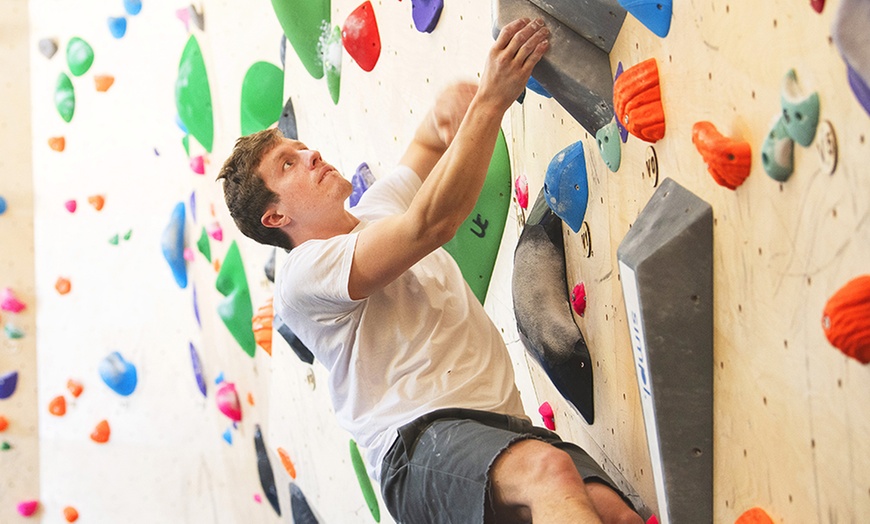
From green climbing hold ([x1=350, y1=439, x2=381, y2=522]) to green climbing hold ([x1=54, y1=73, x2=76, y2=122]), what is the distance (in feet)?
6.17

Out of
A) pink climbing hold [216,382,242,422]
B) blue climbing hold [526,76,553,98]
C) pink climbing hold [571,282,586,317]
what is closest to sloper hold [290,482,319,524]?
pink climbing hold [216,382,242,422]

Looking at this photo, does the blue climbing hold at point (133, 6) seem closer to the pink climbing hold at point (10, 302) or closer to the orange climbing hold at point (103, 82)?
the orange climbing hold at point (103, 82)

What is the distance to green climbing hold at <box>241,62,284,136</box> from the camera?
3.15 m

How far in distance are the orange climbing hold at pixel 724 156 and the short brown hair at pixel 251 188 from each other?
93 centimetres

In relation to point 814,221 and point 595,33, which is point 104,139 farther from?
point 814,221

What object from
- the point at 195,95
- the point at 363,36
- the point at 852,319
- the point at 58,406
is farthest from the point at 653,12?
the point at 58,406

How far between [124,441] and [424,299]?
8.44 feet

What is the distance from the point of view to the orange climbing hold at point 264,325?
131 inches

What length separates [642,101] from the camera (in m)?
1.43

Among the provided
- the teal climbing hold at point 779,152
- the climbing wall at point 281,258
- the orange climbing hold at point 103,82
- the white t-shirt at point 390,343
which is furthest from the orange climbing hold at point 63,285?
the teal climbing hold at point 779,152

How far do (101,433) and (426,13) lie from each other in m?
2.50

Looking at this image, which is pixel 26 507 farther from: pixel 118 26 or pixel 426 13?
pixel 426 13

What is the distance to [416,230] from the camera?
62.2 inches

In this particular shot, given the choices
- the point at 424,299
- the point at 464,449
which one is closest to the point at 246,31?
the point at 424,299
